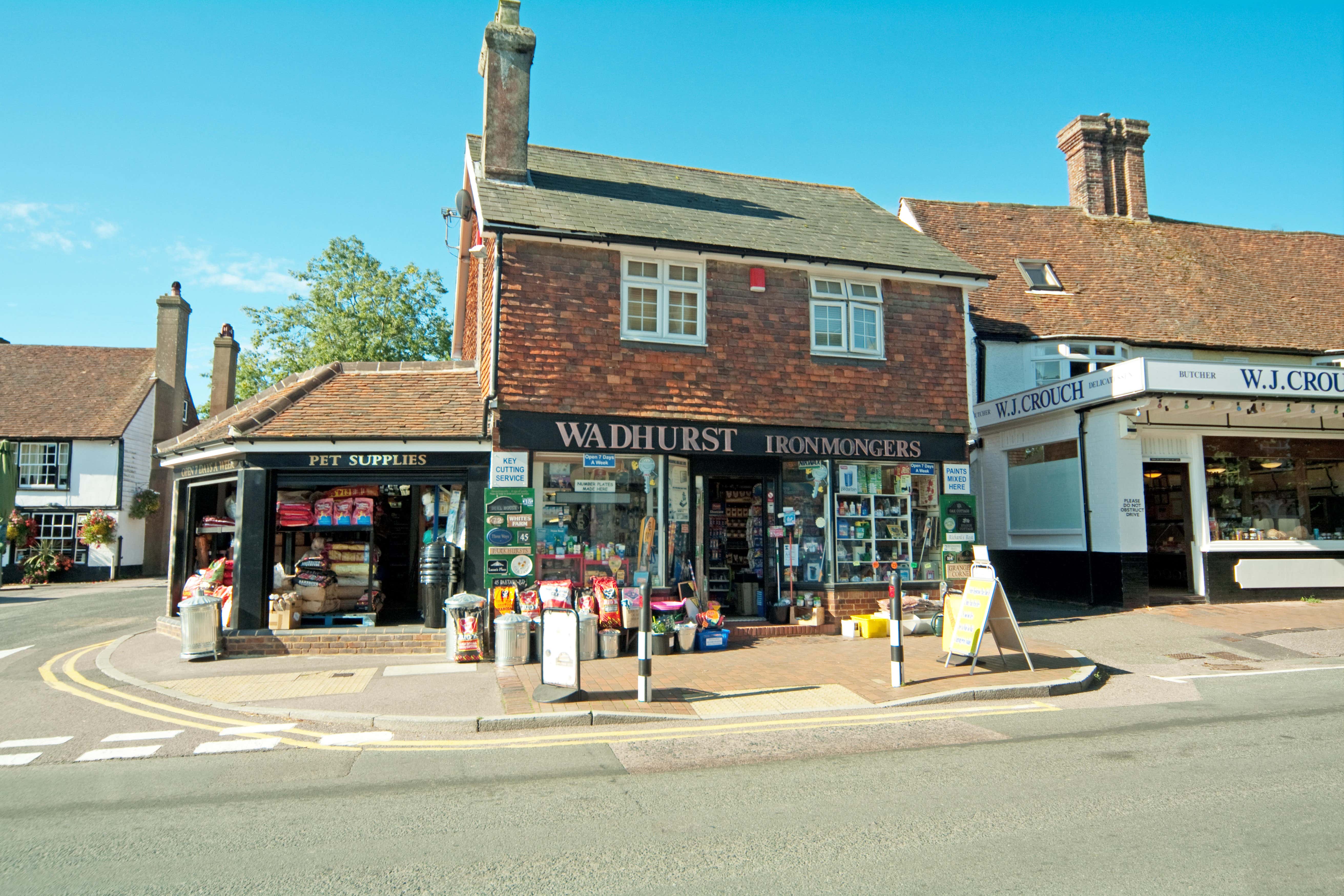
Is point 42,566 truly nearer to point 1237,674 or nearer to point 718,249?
point 718,249

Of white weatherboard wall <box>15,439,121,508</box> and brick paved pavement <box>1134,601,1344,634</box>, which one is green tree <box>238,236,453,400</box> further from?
brick paved pavement <box>1134,601,1344,634</box>

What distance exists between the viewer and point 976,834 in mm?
4723

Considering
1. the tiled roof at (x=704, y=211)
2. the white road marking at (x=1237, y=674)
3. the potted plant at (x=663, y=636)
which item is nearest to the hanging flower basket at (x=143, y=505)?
the tiled roof at (x=704, y=211)

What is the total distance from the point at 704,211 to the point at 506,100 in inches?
147

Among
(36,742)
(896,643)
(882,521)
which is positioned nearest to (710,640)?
(896,643)

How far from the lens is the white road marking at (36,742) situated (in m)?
7.37

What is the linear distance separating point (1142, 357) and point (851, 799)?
1204 cm

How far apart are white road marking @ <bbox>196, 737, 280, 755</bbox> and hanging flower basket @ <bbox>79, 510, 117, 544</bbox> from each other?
81.4 ft

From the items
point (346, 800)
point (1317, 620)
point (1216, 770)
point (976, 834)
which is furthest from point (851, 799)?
point (1317, 620)

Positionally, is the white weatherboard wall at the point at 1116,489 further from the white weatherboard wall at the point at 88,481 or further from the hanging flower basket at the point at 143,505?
the white weatherboard wall at the point at 88,481

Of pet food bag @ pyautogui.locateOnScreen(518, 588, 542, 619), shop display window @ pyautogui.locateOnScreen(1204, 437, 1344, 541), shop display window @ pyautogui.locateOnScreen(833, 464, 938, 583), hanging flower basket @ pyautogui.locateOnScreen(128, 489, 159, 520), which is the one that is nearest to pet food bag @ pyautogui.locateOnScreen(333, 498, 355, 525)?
pet food bag @ pyautogui.locateOnScreen(518, 588, 542, 619)

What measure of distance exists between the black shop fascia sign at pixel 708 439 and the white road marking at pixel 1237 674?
16.2ft

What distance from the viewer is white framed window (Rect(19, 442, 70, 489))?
28.3 meters

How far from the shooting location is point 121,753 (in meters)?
7.02
